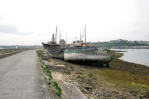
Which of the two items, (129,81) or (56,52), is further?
(56,52)

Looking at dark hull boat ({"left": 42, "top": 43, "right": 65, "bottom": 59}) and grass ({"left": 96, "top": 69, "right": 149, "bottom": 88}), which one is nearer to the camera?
grass ({"left": 96, "top": 69, "right": 149, "bottom": 88})

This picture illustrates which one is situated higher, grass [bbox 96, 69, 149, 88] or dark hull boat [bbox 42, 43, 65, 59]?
dark hull boat [bbox 42, 43, 65, 59]

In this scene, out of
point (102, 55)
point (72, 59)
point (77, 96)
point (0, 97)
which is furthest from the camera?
point (72, 59)

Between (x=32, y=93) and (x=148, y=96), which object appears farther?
(x=148, y=96)

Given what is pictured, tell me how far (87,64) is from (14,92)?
26008mm

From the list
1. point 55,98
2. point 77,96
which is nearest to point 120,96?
point 77,96

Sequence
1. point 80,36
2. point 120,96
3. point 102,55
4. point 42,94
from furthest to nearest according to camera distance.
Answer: point 80,36
point 102,55
point 120,96
point 42,94

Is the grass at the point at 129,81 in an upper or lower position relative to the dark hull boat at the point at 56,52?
lower

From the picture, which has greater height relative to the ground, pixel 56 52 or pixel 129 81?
pixel 56 52

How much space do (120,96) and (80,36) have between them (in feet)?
149

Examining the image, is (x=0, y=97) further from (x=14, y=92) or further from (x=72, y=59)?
(x=72, y=59)

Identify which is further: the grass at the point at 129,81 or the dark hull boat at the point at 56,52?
the dark hull boat at the point at 56,52

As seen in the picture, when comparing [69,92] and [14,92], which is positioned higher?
[14,92]

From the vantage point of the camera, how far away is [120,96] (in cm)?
1098
